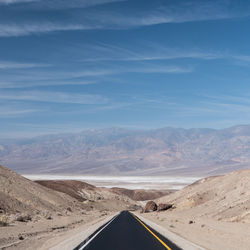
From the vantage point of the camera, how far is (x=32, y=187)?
5825 cm

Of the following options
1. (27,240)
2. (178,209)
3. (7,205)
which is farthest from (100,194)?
(27,240)

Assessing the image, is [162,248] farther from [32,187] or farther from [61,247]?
[32,187]

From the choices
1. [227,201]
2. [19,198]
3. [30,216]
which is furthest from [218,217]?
[19,198]

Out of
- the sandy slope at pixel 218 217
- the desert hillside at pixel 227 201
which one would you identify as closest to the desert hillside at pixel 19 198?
the sandy slope at pixel 218 217

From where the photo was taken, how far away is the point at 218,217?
37938mm

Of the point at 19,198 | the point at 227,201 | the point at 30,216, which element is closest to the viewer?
the point at 30,216

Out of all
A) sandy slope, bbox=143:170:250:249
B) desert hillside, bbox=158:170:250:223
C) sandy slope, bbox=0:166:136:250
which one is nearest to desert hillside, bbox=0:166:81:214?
sandy slope, bbox=0:166:136:250

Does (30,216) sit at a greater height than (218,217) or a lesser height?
greater

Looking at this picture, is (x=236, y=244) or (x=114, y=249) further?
(x=236, y=244)

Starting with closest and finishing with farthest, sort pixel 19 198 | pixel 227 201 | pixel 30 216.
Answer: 1. pixel 30 216
2. pixel 227 201
3. pixel 19 198

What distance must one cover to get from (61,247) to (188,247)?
18.2 ft

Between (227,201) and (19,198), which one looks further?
(19,198)

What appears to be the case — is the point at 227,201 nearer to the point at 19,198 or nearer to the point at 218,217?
the point at 218,217

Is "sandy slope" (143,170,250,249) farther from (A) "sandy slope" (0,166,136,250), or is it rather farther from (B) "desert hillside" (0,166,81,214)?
(B) "desert hillside" (0,166,81,214)
